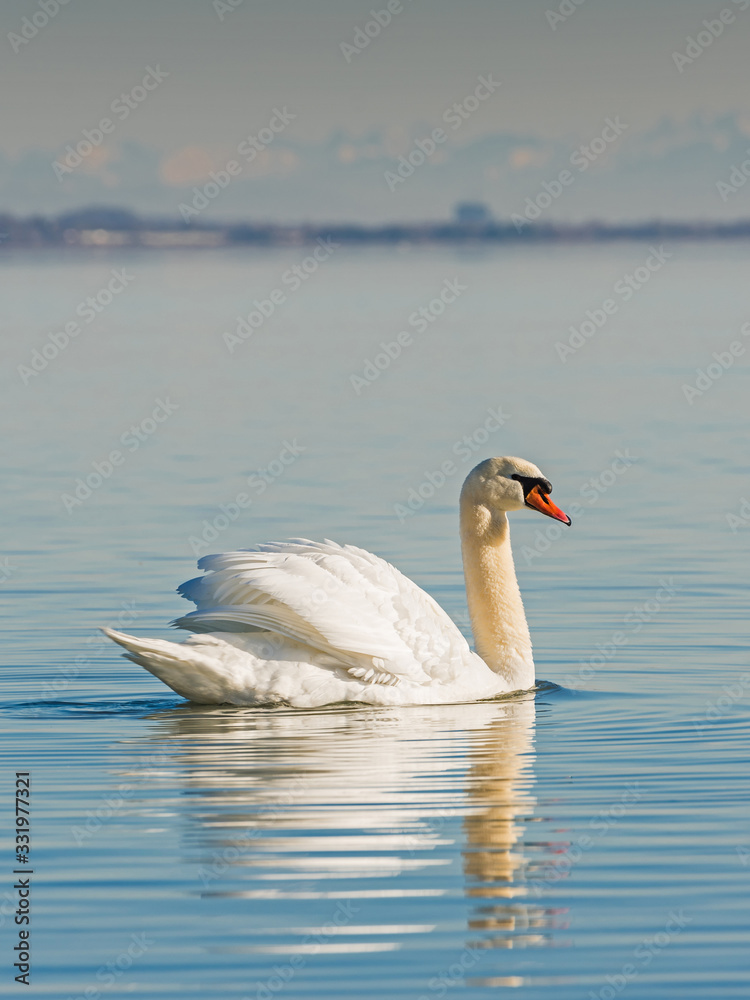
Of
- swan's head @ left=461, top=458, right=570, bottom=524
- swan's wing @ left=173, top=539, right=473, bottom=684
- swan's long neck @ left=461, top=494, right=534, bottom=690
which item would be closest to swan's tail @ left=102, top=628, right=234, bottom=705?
swan's wing @ left=173, top=539, right=473, bottom=684

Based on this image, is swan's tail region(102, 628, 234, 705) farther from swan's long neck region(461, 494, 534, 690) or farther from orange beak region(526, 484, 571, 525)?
orange beak region(526, 484, 571, 525)

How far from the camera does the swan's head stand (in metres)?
13.4

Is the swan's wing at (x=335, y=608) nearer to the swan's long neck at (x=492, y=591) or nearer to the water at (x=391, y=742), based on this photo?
the water at (x=391, y=742)

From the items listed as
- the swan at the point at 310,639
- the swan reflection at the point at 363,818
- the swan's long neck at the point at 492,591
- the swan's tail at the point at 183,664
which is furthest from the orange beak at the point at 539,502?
the swan's tail at the point at 183,664

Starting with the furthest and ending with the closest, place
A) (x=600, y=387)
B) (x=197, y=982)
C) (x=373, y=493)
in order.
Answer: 1. (x=600, y=387)
2. (x=373, y=493)
3. (x=197, y=982)

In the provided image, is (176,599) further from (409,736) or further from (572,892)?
(572,892)

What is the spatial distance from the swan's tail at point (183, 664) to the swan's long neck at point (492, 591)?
85.4 inches

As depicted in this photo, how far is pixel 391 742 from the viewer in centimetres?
1110

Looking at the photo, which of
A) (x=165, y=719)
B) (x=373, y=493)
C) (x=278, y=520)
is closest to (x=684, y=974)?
(x=165, y=719)

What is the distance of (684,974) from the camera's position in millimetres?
7246

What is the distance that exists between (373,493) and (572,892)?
540 inches

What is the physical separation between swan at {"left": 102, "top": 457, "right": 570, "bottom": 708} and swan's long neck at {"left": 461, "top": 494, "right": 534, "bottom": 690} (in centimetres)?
35

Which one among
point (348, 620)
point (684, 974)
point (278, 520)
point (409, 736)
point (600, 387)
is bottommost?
point (684, 974)

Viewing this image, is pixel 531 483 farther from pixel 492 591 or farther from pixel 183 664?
pixel 183 664
